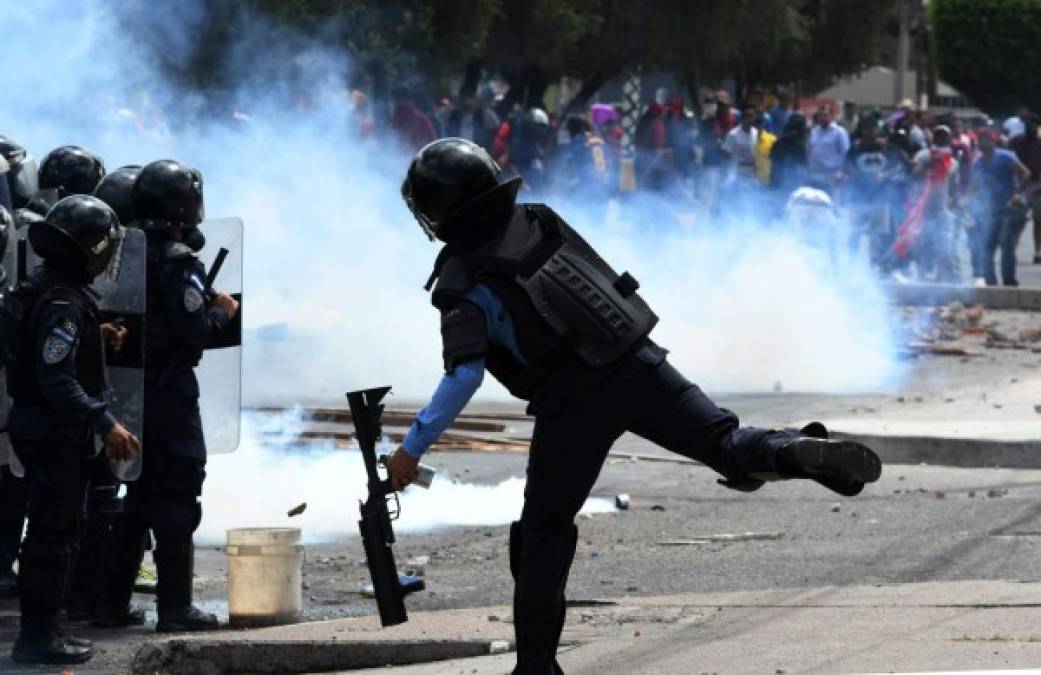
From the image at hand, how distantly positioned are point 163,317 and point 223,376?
0.75 meters

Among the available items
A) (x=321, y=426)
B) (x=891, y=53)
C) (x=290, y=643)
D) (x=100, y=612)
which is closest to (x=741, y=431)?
(x=290, y=643)

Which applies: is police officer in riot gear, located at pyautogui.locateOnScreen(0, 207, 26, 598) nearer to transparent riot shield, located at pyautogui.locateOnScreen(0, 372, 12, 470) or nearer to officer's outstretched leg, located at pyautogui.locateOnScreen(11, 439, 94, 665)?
transparent riot shield, located at pyautogui.locateOnScreen(0, 372, 12, 470)

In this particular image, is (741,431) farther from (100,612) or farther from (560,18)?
(560,18)

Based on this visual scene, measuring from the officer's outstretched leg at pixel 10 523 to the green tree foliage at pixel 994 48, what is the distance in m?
45.8

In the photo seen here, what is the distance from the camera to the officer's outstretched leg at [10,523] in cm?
832

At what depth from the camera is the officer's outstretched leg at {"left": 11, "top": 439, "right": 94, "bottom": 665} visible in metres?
7.01

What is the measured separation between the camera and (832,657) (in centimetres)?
633

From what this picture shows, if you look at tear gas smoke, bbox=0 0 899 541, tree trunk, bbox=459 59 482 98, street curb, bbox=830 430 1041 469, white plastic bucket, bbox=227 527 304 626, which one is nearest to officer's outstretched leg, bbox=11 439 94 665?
white plastic bucket, bbox=227 527 304 626

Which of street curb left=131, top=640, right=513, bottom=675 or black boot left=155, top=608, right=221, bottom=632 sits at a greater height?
black boot left=155, top=608, right=221, bottom=632

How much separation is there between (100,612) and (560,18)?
2407cm

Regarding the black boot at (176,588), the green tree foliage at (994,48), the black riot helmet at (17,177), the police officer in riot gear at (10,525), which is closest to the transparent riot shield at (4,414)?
the black boot at (176,588)

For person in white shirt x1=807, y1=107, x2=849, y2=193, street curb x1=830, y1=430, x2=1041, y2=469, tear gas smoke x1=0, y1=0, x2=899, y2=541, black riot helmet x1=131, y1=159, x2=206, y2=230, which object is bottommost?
street curb x1=830, y1=430, x2=1041, y2=469

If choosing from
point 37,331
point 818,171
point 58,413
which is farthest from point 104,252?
point 818,171

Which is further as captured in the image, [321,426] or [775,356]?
[775,356]
